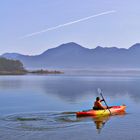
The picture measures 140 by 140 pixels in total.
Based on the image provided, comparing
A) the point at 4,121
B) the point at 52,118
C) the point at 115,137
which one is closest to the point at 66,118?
the point at 52,118

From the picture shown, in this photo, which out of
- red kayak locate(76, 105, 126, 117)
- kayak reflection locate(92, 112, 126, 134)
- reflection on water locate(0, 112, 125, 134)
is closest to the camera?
reflection on water locate(0, 112, 125, 134)

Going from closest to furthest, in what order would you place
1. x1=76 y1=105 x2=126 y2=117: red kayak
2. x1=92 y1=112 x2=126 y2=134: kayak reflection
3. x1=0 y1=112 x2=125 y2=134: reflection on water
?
x1=0 y1=112 x2=125 y2=134: reflection on water
x1=92 y1=112 x2=126 y2=134: kayak reflection
x1=76 y1=105 x2=126 y2=117: red kayak

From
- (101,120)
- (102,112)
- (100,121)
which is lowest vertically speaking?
(100,121)

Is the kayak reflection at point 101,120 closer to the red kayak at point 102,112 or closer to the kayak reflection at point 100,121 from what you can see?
the kayak reflection at point 100,121

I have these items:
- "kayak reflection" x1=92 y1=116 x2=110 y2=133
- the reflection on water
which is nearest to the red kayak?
the reflection on water

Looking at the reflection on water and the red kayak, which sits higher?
the red kayak

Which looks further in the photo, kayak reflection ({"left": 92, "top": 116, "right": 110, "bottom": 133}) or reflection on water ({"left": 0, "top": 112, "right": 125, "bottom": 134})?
kayak reflection ({"left": 92, "top": 116, "right": 110, "bottom": 133})

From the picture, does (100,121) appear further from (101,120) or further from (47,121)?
(47,121)

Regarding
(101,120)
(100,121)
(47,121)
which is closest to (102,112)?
(101,120)

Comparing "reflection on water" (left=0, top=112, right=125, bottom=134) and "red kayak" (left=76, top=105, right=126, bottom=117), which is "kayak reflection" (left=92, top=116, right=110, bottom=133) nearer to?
"reflection on water" (left=0, top=112, right=125, bottom=134)

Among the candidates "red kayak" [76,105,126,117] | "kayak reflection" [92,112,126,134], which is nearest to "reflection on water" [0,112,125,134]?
"kayak reflection" [92,112,126,134]

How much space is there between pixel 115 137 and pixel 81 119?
8240 millimetres

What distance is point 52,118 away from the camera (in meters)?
39.3

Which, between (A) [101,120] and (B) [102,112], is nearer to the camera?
(A) [101,120]
